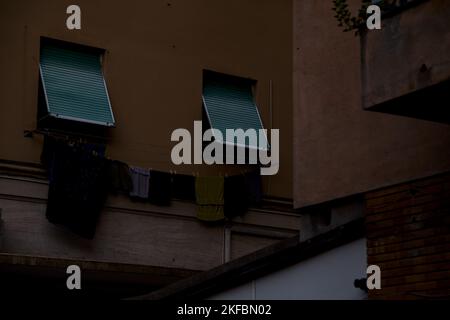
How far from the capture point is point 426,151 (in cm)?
922

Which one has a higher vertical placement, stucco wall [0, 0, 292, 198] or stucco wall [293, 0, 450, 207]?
stucco wall [0, 0, 292, 198]

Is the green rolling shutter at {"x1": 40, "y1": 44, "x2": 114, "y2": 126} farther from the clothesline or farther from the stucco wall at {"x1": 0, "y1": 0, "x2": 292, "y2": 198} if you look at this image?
the clothesline

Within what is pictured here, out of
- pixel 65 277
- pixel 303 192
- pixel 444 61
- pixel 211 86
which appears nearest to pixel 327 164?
pixel 303 192

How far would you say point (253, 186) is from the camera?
17156 millimetres

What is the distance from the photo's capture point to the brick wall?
8758 millimetres

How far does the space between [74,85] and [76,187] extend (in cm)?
160

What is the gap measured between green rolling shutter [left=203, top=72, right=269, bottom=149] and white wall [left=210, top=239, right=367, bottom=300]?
6.52 m

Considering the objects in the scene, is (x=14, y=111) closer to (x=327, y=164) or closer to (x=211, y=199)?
(x=211, y=199)

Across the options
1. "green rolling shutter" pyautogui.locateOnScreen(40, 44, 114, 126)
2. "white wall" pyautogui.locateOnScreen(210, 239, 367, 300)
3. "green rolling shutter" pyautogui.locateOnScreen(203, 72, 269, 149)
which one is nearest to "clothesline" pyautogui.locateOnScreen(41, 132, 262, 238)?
"green rolling shutter" pyautogui.locateOnScreen(40, 44, 114, 126)

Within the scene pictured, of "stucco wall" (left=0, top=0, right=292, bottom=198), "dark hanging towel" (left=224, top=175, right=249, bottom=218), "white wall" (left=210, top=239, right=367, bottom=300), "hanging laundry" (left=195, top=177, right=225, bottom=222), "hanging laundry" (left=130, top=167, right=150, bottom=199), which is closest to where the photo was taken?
"white wall" (left=210, top=239, right=367, bottom=300)

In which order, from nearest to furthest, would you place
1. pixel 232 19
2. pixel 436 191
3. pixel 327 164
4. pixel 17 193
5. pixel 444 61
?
pixel 444 61
pixel 436 191
pixel 327 164
pixel 17 193
pixel 232 19

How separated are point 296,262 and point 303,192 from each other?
0.73m

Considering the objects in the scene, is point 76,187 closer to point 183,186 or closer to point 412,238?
point 183,186

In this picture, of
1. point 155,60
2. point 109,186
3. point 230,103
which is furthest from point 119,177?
point 230,103
